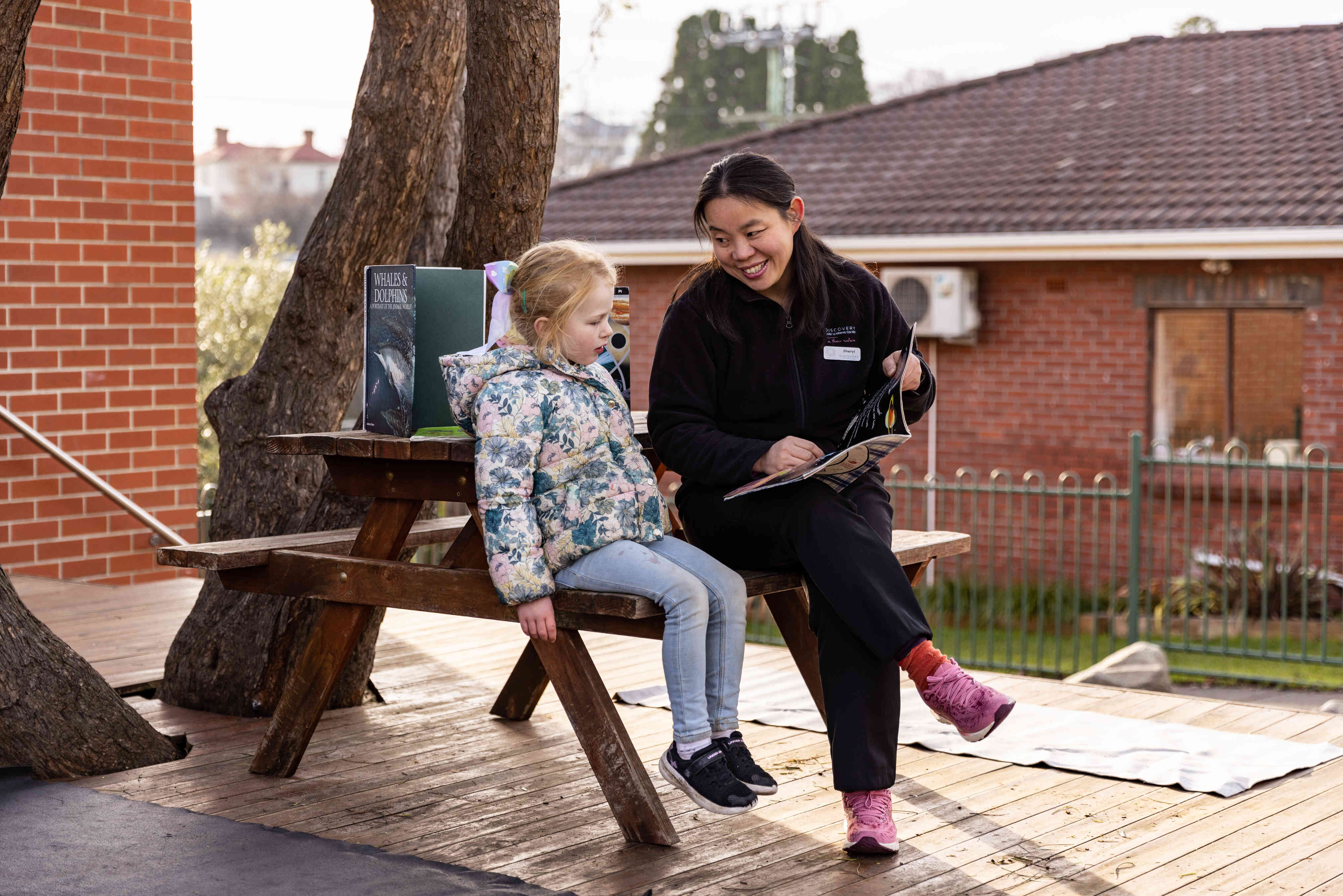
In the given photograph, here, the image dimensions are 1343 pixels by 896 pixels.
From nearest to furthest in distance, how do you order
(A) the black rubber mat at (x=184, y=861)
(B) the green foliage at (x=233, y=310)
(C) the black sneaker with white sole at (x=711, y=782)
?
(A) the black rubber mat at (x=184, y=861), (C) the black sneaker with white sole at (x=711, y=782), (B) the green foliage at (x=233, y=310)

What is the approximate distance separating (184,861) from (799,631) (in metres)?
1.82

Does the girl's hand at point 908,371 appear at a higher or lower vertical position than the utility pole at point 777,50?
lower

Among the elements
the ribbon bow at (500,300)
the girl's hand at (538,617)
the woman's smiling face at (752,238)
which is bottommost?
the girl's hand at (538,617)

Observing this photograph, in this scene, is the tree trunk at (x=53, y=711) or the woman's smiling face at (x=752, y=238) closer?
the woman's smiling face at (x=752, y=238)

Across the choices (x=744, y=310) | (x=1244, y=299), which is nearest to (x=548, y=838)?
(x=744, y=310)

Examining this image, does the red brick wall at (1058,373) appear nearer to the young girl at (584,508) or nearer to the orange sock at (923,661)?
the young girl at (584,508)

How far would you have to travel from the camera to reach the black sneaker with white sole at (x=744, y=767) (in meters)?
3.60

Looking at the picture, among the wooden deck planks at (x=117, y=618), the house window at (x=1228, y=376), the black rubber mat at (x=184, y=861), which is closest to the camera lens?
the black rubber mat at (x=184, y=861)

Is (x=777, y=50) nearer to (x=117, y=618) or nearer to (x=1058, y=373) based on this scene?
(x=1058, y=373)

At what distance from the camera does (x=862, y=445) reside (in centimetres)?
349

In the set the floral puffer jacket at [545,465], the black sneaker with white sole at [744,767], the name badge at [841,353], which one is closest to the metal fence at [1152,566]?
the name badge at [841,353]

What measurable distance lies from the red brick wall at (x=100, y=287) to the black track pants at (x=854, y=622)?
14.9 feet

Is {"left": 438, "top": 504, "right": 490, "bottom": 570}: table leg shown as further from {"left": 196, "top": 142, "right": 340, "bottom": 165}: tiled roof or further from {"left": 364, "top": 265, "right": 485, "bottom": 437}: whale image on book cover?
{"left": 196, "top": 142, "right": 340, "bottom": 165}: tiled roof

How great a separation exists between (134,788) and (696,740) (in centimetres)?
160
